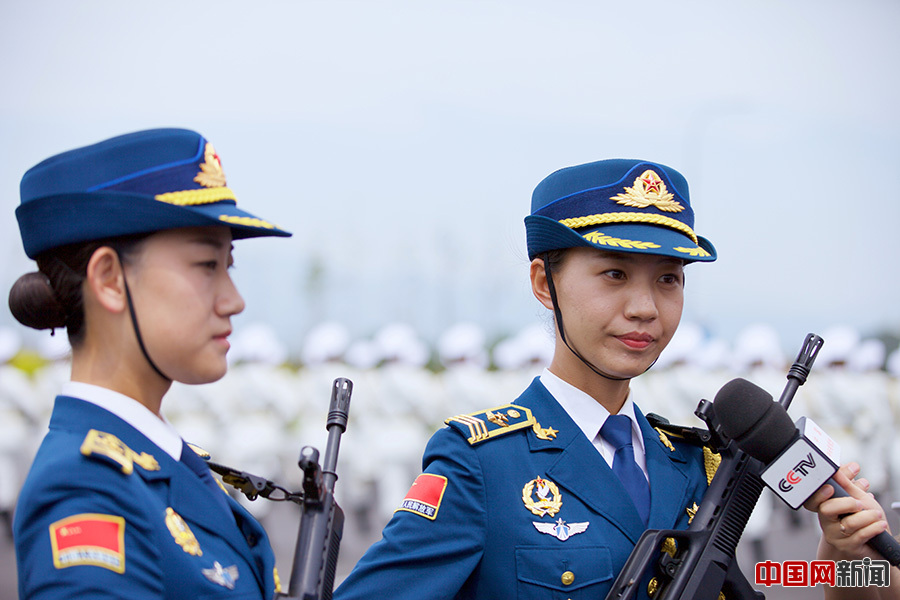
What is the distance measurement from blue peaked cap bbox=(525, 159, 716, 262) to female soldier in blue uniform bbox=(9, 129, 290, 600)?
89cm

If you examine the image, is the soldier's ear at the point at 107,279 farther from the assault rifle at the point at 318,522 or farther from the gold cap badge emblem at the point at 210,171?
the assault rifle at the point at 318,522

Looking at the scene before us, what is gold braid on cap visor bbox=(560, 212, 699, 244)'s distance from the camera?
2346mm

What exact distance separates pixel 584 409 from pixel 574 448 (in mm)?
126

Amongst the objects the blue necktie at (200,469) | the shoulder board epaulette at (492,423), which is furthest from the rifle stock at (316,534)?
the shoulder board epaulette at (492,423)

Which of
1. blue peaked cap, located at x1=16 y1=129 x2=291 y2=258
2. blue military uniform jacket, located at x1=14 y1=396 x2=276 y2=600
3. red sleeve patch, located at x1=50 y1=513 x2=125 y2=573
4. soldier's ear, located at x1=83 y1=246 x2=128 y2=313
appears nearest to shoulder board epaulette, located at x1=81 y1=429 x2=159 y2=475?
blue military uniform jacket, located at x1=14 y1=396 x2=276 y2=600

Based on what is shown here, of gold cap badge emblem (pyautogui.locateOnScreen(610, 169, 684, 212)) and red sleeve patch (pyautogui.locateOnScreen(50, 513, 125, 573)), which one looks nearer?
red sleeve patch (pyautogui.locateOnScreen(50, 513, 125, 573))

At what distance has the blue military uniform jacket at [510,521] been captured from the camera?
2.15 m

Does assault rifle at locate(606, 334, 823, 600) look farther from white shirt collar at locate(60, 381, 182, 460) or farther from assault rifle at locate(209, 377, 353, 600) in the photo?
white shirt collar at locate(60, 381, 182, 460)

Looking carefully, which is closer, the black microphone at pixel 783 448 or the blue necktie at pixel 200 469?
the blue necktie at pixel 200 469

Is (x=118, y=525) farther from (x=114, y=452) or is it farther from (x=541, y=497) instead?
(x=541, y=497)

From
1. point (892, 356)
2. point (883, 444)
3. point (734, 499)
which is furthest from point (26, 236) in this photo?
point (892, 356)

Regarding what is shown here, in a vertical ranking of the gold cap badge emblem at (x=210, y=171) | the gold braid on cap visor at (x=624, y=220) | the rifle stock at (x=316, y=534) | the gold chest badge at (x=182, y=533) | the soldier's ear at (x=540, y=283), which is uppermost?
the gold cap badge emblem at (x=210, y=171)

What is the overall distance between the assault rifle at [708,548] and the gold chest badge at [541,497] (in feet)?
0.78

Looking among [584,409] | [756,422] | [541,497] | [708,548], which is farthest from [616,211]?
[708,548]
